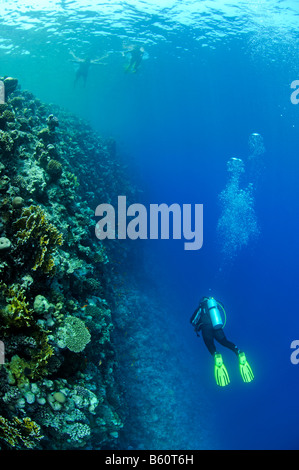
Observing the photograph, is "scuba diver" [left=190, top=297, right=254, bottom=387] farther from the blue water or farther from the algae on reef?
the blue water

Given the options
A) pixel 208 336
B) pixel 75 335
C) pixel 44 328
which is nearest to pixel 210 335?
pixel 208 336

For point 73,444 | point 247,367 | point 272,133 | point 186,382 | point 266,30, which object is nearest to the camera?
point 73,444

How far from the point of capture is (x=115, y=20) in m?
24.5

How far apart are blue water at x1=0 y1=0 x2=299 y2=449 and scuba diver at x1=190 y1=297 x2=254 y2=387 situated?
39.4 ft

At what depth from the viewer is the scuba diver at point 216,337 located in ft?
27.1

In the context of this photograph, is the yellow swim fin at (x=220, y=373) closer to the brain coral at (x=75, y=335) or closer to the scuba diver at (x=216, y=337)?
the scuba diver at (x=216, y=337)

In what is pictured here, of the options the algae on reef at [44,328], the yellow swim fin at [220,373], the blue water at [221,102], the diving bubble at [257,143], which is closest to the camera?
Answer: the algae on reef at [44,328]

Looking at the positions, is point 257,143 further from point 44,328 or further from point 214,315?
point 44,328

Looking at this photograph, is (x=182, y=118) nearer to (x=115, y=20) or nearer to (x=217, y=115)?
(x=217, y=115)

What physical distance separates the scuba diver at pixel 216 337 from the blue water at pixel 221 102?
12.0 metres

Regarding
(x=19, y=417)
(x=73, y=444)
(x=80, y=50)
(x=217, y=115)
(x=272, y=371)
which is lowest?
(x=272, y=371)

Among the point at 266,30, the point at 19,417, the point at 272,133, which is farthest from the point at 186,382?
the point at 272,133

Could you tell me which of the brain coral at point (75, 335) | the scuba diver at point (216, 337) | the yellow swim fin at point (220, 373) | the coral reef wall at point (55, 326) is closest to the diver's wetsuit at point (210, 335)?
the scuba diver at point (216, 337)

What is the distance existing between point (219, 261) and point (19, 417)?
5909 cm
